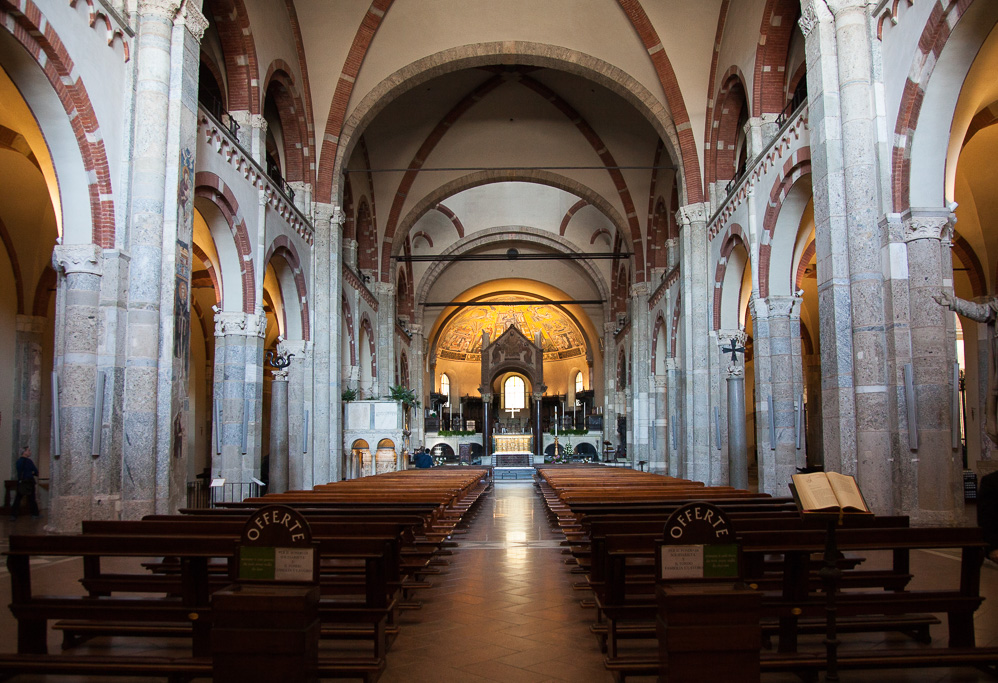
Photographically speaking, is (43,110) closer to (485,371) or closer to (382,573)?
(382,573)

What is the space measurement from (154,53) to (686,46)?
12544 mm

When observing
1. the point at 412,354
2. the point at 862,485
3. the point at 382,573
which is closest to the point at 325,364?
the point at 862,485

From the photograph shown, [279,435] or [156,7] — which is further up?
[156,7]

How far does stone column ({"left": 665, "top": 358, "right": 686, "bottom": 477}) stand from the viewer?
21422 mm

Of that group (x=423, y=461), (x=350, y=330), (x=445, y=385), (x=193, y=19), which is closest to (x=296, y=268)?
(x=350, y=330)

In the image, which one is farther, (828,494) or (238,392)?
(238,392)

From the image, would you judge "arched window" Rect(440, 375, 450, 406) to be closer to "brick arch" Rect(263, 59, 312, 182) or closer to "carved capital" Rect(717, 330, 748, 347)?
"brick arch" Rect(263, 59, 312, 182)

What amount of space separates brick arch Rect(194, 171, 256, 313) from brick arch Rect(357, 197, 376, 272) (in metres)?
12.0

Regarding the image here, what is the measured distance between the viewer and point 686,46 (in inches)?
714

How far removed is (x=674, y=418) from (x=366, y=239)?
466 inches

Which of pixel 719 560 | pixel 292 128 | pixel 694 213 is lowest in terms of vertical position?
pixel 719 560

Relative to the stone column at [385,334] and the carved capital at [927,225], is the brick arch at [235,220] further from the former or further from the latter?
the stone column at [385,334]

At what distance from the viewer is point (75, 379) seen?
859 cm

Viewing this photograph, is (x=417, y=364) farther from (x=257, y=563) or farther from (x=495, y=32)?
(x=257, y=563)
